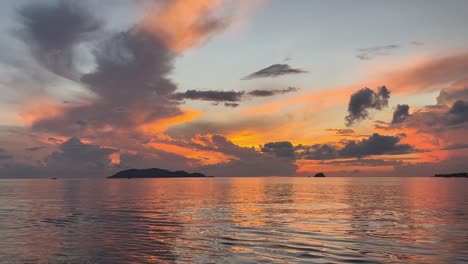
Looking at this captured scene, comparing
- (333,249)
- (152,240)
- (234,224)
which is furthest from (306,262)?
(234,224)

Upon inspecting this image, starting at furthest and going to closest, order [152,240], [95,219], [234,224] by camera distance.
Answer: [95,219], [234,224], [152,240]

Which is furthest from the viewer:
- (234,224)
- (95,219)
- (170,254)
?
(95,219)

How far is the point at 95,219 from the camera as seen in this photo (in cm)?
5041

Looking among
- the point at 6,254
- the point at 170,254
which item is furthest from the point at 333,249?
the point at 6,254

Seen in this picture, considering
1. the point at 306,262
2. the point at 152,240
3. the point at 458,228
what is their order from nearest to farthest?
the point at 306,262
the point at 152,240
the point at 458,228

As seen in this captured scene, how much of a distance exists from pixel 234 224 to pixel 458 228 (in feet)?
77.6

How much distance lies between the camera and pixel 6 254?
94.3 feet

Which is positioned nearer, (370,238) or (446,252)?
(446,252)

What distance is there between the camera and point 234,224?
145 feet

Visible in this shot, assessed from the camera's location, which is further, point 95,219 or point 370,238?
point 95,219

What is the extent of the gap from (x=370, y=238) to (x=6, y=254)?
29.3m

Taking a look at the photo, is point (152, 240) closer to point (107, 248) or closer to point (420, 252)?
point (107, 248)

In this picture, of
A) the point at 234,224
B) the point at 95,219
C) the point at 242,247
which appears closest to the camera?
the point at 242,247

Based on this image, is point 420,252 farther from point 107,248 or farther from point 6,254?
point 6,254
